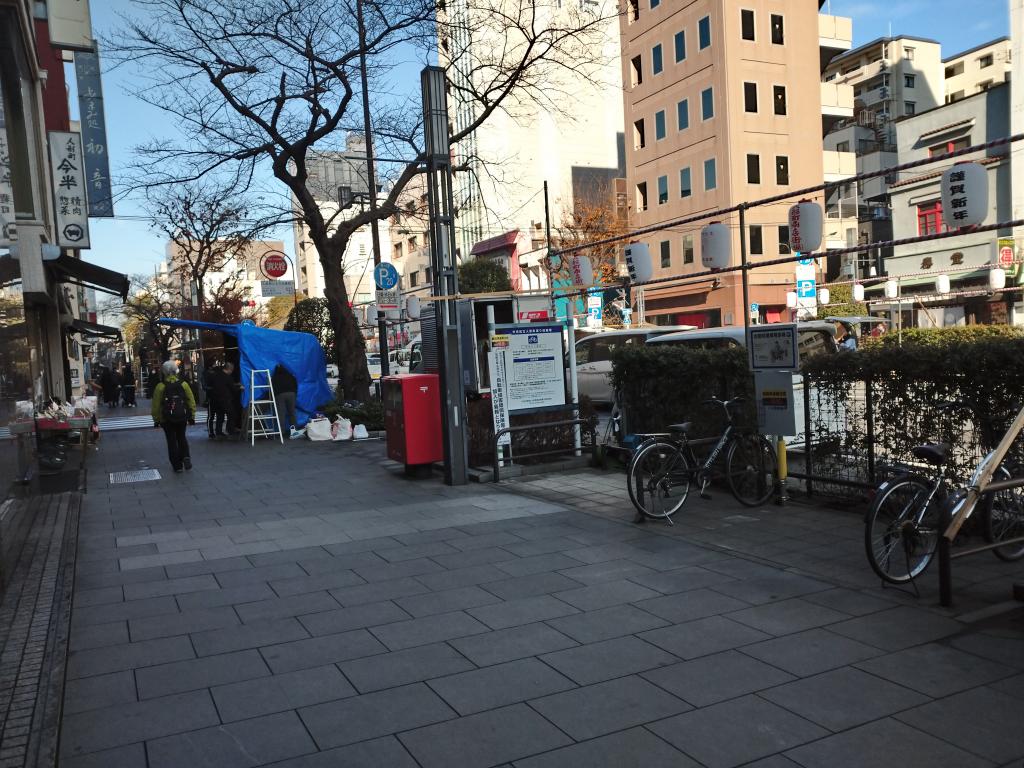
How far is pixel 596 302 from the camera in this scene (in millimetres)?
24453

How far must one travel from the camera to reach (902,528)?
16.8 ft

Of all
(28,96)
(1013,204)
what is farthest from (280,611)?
(1013,204)

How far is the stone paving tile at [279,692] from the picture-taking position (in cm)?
377

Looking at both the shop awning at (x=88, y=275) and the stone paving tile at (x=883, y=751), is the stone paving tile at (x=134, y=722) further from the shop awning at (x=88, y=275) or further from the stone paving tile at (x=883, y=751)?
the shop awning at (x=88, y=275)

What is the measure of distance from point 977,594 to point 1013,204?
108 ft

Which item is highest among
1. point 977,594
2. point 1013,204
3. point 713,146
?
point 713,146

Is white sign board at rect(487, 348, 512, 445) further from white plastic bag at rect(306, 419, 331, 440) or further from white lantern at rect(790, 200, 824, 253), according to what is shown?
white plastic bag at rect(306, 419, 331, 440)

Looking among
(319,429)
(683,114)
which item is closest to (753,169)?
(683,114)

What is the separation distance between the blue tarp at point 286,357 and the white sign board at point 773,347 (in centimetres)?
1140

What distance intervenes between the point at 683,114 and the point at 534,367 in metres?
33.4

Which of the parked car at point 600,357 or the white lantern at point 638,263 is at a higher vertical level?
the white lantern at point 638,263

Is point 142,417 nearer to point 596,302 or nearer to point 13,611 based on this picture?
point 596,302

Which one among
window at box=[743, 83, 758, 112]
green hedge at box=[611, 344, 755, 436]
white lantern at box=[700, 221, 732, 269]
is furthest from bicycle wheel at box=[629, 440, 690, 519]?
window at box=[743, 83, 758, 112]

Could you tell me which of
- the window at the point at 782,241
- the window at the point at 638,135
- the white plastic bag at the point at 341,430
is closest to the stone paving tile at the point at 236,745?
the white plastic bag at the point at 341,430
